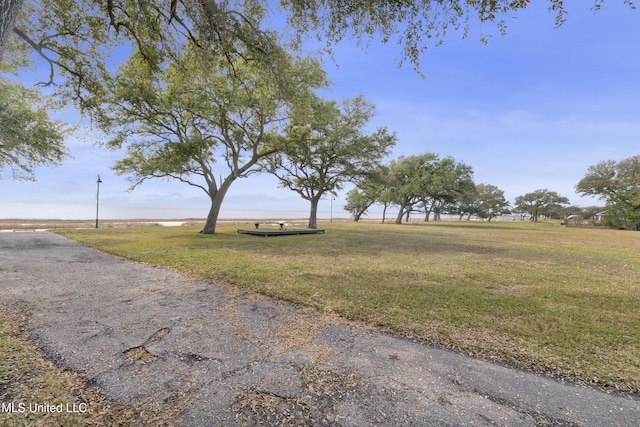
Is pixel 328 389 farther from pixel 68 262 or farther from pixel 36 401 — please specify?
pixel 68 262

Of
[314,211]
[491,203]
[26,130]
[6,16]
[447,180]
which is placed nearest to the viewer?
[6,16]

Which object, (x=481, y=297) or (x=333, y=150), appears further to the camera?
(x=333, y=150)

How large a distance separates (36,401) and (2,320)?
7.69ft

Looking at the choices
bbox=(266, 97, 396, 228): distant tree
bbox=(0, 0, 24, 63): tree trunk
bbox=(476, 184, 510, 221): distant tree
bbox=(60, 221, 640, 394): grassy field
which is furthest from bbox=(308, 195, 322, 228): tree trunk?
bbox=(476, 184, 510, 221): distant tree

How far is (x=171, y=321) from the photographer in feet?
11.7

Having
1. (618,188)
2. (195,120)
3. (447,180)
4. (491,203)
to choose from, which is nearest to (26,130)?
(195,120)

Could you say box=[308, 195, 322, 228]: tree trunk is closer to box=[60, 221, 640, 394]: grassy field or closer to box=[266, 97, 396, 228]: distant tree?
box=[266, 97, 396, 228]: distant tree

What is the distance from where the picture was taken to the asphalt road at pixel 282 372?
198 centimetres

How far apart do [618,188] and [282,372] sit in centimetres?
6028

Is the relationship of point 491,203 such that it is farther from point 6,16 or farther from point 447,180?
point 6,16

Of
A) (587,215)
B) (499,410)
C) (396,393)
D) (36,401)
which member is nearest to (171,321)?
(36,401)

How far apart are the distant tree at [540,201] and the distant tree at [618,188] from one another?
2951 centimetres

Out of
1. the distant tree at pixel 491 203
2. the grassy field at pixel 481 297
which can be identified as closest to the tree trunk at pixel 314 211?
the grassy field at pixel 481 297

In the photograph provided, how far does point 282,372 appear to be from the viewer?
8.09 feet
